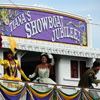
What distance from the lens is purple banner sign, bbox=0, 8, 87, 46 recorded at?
21.2 m

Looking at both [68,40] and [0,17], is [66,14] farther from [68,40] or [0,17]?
[0,17]

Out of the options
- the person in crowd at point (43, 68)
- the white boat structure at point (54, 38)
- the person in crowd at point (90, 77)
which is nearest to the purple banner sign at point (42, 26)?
the white boat structure at point (54, 38)

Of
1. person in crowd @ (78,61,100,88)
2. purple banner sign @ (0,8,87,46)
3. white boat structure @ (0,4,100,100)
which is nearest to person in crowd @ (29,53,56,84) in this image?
person in crowd @ (78,61,100,88)

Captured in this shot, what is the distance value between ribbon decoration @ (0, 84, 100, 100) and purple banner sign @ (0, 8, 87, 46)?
18.4 ft

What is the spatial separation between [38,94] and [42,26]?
7.75m

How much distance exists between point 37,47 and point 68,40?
3131 millimetres

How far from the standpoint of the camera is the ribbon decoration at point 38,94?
14602 mm

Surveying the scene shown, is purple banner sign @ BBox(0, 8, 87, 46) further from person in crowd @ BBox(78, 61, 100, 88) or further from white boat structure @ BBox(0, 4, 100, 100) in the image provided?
person in crowd @ BBox(78, 61, 100, 88)

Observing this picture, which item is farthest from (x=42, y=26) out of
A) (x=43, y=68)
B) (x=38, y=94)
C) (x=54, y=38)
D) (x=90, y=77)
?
(x=38, y=94)

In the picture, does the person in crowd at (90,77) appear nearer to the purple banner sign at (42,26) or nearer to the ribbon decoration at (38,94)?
the ribbon decoration at (38,94)

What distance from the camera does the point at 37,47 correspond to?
69.3 feet

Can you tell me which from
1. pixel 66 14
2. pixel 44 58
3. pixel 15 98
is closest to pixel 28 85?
pixel 15 98

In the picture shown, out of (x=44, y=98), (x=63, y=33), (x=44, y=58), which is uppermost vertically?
(x=63, y=33)

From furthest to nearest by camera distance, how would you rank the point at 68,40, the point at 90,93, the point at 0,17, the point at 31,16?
the point at 68,40, the point at 31,16, the point at 0,17, the point at 90,93
